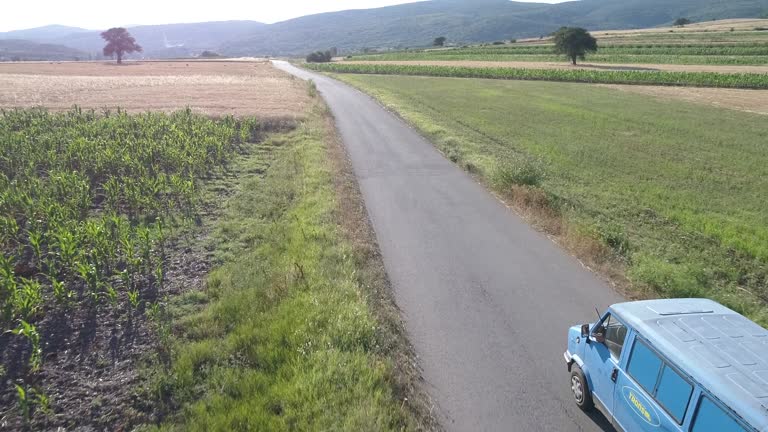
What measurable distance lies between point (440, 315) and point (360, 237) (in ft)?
13.0

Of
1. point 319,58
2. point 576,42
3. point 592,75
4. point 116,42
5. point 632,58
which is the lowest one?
point 592,75

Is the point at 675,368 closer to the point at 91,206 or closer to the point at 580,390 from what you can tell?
the point at 580,390

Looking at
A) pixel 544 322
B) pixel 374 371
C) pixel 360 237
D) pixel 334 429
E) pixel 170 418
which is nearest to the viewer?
pixel 334 429

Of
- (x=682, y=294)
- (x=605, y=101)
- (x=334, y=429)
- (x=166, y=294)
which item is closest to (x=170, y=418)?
(x=334, y=429)

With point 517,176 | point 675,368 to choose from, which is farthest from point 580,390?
point 517,176

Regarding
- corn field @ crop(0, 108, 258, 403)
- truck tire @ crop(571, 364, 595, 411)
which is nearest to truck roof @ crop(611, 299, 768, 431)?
truck tire @ crop(571, 364, 595, 411)

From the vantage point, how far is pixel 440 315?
9.62 meters

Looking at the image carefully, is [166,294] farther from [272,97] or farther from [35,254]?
[272,97]

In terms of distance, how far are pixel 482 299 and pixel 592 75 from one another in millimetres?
58277

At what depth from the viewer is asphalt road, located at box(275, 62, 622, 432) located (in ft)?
24.0

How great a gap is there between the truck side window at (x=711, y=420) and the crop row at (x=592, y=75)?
5708 cm

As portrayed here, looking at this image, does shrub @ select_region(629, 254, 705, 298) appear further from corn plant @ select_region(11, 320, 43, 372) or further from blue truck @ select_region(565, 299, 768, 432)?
corn plant @ select_region(11, 320, 43, 372)

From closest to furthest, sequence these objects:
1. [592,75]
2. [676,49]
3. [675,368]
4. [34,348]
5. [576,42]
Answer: [675,368] < [34,348] < [592,75] < [576,42] < [676,49]

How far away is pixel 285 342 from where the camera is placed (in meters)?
8.18
